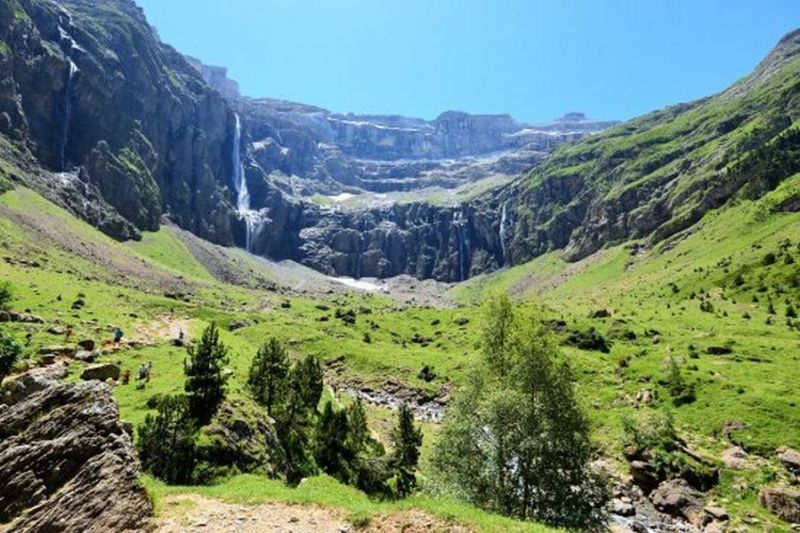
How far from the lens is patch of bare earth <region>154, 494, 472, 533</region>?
21547 millimetres

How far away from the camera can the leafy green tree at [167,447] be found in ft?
103

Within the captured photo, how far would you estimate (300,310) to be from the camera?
19075 cm

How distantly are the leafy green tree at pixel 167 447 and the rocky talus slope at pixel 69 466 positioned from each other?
331 inches

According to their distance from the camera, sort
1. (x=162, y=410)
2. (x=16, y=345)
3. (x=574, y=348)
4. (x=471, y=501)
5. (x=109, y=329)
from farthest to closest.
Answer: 1. (x=574, y=348)
2. (x=109, y=329)
3. (x=16, y=345)
4. (x=471, y=501)
5. (x=162, y=410)

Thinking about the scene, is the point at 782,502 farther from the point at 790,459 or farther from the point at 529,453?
the point at 529,453

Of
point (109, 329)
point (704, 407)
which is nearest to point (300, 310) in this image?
point (109, 329)

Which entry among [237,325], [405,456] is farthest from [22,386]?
[237,325]

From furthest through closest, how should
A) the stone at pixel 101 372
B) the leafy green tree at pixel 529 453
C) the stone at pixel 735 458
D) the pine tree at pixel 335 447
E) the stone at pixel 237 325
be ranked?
the stone at pixel 237 325 → the stone at pixel 735 458 → the stone at pixel 101 372 → the pine tree at pixel 335 447 → the leafy green tree at pixel 529 453

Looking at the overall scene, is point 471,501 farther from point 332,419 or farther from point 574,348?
point 574,348

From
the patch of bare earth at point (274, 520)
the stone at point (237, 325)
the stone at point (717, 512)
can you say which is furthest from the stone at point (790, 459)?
the stone at point (237, 325)

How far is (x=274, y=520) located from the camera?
22.5m

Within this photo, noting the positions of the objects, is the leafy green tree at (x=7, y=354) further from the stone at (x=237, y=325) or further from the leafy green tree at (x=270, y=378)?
the stone at (x=237, y=325)

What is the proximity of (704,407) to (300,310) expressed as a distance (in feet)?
474

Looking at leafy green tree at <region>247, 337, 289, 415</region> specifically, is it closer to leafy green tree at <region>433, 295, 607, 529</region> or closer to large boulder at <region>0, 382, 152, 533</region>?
leafy green tree at <region>433, 295, 607, 529</region>
